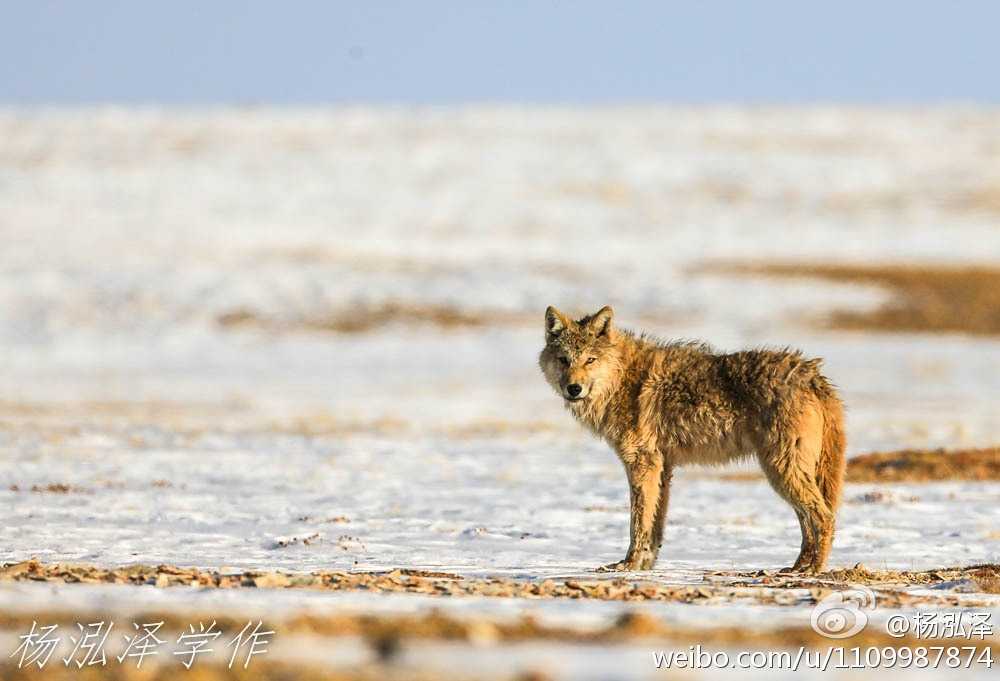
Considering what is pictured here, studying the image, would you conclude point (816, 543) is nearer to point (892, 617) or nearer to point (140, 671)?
point (892, 617)

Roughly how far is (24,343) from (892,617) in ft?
115

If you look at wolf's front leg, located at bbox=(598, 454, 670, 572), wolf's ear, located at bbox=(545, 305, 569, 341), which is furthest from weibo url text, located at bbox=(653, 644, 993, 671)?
wolf's ear, located at bbox=(545, 305, 569, 341)

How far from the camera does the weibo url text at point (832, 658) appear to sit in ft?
20.3

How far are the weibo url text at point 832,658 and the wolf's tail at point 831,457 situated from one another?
3.35 m

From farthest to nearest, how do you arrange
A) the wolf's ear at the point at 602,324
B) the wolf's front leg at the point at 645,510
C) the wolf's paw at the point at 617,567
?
1. the wolf's ear at the point at 602,324
2. the wolf's front leg at the point at 645,510
3. the wolf's paw at the point at 617,567

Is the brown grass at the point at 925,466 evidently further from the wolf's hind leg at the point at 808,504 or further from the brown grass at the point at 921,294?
the brown grass at the point at 921,294

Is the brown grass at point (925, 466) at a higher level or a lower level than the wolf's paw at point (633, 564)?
lower

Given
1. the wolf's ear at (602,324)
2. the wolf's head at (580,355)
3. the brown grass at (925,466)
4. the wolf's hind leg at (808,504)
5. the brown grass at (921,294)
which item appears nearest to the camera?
the wolf's hind leg at (808,504)

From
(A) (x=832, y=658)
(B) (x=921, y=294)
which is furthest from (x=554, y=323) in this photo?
(B) (x=921, y=294)

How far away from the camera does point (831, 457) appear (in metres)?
9.94

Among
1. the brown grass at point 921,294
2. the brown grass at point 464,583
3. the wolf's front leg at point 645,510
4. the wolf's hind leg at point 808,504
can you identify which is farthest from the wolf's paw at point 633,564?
the brown grass at point 921,294

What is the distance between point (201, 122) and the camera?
237 ft

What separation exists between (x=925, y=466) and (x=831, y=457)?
7.73 m

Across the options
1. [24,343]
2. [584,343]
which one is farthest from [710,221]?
[584,343]
